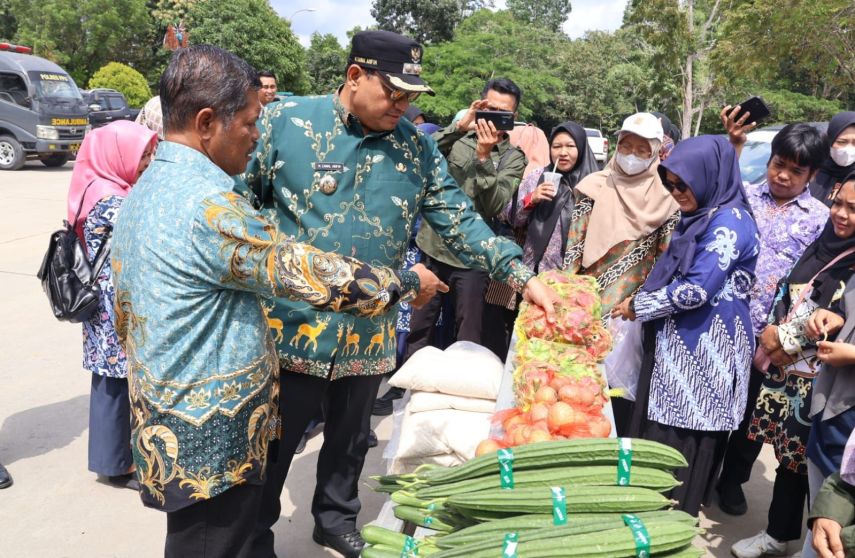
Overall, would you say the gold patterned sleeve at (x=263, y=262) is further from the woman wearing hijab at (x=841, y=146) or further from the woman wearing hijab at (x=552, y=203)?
the woman wearing hijab at (x=841, y=146)

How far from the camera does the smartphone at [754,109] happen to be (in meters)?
3.90

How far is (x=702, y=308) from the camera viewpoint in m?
3.00

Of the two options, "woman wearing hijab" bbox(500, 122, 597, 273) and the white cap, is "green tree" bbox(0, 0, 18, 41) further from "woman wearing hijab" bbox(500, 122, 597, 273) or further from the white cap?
the white cap

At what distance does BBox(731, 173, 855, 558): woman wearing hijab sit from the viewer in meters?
2.89

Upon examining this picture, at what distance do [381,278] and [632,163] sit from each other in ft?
7.72

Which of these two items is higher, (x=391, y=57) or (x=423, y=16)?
(x=423, y=16)

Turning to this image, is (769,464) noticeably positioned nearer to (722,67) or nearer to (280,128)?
(280,128)

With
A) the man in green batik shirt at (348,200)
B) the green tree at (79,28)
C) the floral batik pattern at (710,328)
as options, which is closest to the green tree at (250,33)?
the green tree at (79,28)

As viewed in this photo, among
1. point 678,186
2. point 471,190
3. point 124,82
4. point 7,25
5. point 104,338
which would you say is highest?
point 7,25

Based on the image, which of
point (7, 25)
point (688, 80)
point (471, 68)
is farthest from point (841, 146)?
point (7, 25)

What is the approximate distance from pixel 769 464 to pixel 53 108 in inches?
662

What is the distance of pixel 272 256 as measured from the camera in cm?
164

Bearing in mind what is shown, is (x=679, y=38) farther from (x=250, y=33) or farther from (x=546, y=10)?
(x=546, y=10)

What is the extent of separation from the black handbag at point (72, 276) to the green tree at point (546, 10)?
80384 mm
